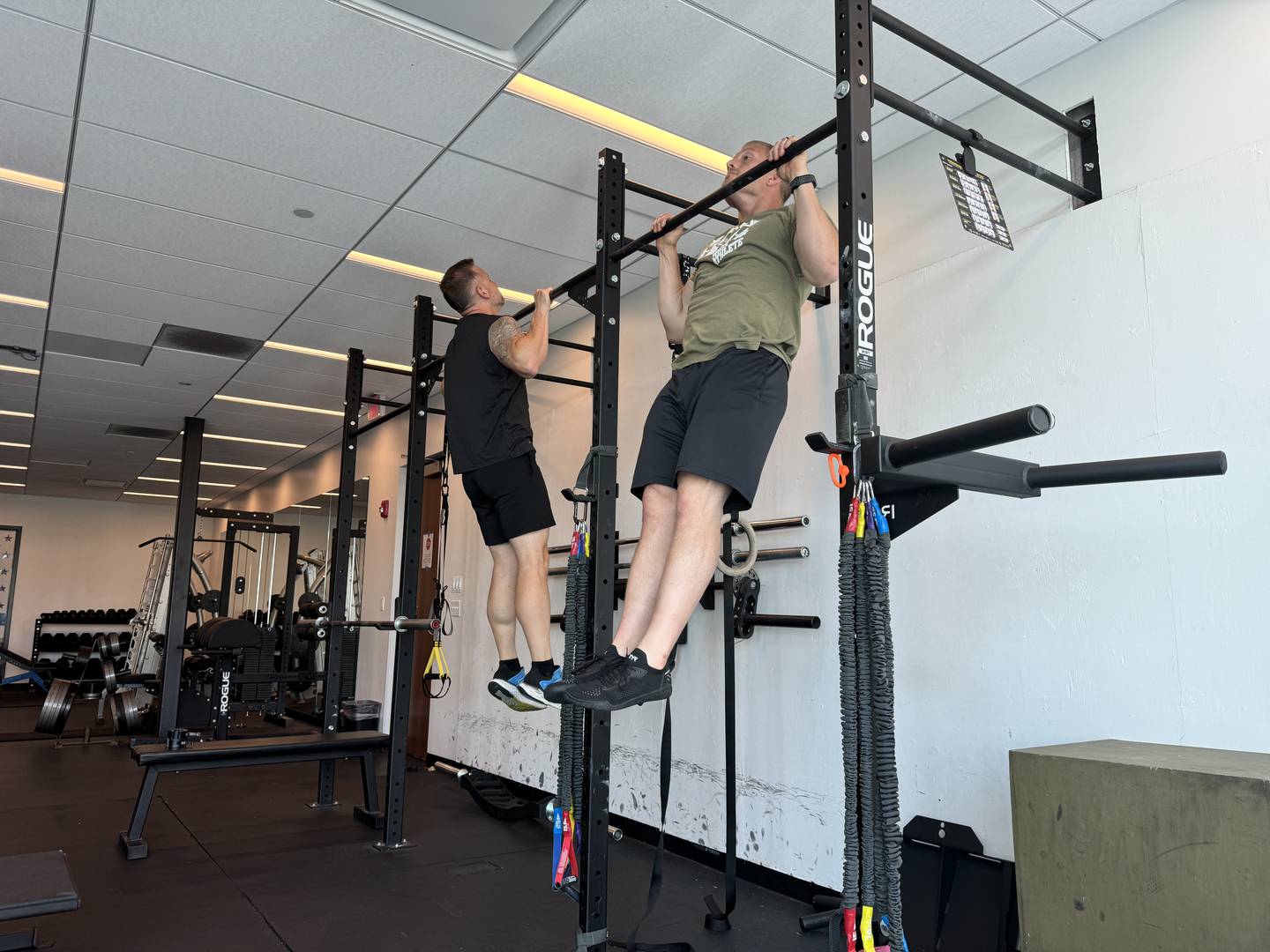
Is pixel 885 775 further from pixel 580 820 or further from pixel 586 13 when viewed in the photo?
pixel 586 13

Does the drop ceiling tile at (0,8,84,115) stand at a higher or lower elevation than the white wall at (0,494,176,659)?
higher

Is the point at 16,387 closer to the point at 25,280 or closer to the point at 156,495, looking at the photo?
the point at 25,280

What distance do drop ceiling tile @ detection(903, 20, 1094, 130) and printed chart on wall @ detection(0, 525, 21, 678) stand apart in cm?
1554

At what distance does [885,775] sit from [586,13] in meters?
2.35

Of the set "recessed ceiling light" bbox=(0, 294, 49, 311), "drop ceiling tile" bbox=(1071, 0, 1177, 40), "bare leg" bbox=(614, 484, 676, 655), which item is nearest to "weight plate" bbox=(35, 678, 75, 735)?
"recessed ceiling light" bbox=(0, 294, 49, 311)

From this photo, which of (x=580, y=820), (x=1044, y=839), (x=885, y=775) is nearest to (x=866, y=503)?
(x=885, y=775)

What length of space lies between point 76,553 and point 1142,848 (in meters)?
16.3

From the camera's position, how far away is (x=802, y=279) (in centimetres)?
229

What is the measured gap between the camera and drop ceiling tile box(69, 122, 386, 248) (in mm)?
3500

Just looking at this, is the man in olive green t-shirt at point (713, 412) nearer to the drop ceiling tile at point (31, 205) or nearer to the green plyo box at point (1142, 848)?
the green plyo box at point (1142, 848)

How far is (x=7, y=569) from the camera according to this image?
1387 centimetres

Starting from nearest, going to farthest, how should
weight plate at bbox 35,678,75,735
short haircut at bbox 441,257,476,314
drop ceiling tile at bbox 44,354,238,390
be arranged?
1. short haircut at bbox 441,257,476,314
2. drop ceiling tile at bbox 44,354,238,390
3. weight plate at bbox 35,678,75,735

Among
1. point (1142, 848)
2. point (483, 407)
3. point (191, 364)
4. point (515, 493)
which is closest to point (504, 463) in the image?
point (515, 493)

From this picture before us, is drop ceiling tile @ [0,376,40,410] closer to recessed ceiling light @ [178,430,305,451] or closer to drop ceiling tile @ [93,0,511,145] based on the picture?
recessed ceiling light @ [178,430,305,451]
